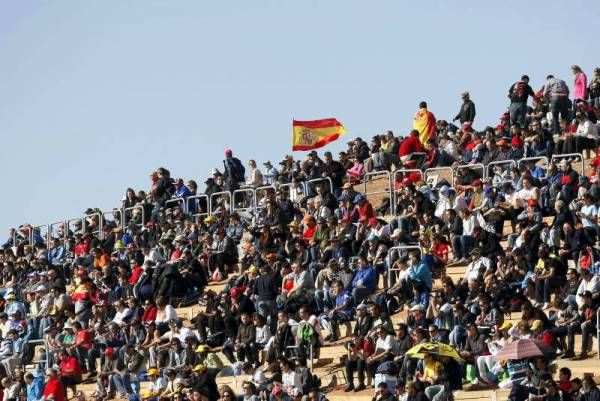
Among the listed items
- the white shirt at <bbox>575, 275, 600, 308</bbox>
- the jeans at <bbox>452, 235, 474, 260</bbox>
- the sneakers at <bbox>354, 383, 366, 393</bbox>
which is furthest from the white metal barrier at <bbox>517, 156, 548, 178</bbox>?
the sneakers at <bbox>354, 383, 366, 393</bbox>

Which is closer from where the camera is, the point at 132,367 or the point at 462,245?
the point at 462,245

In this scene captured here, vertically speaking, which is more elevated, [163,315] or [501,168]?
[501,168]

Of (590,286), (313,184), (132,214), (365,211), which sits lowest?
(590,286)

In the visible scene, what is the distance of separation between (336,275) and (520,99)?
384 inches

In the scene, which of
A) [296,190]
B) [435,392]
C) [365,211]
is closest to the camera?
[435,392]

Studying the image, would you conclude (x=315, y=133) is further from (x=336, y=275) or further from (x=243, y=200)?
(x=336, y=275)

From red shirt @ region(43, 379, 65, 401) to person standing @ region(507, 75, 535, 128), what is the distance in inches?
514

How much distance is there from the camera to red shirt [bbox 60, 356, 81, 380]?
140ft

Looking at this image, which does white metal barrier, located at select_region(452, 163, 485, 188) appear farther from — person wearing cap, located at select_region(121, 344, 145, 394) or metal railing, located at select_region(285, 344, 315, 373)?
person wearing cap, located at select_region(121, 344, 145, 394)

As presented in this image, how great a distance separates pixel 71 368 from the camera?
140 ft

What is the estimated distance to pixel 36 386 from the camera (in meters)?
42.0

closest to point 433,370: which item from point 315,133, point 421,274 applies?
point 421,274

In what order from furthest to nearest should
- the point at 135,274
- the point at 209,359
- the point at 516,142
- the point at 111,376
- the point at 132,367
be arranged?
the point at 135,274 → the point at 516,142 → the point at 132,367 → the point at 111,376 → the point at 209,359

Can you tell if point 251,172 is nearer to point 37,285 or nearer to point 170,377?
point 37,285
